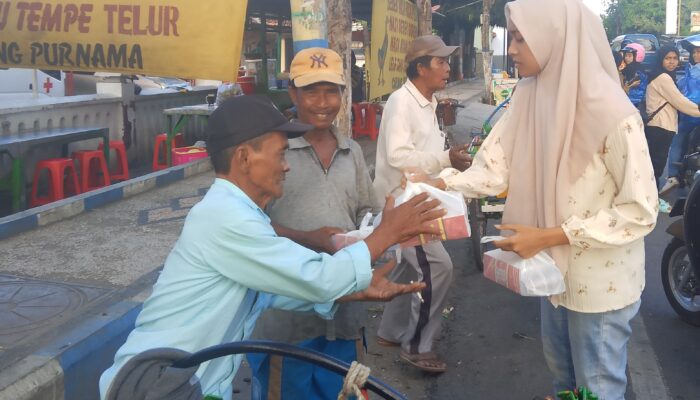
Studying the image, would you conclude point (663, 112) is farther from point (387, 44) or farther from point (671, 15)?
point (671, 15)

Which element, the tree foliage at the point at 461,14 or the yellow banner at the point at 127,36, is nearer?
the yellow banner at the point at 127,36

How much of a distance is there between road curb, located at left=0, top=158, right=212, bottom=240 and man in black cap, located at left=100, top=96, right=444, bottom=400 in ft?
14.2

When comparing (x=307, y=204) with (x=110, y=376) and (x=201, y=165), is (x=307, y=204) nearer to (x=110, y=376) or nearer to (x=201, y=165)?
(x=110, y=376)

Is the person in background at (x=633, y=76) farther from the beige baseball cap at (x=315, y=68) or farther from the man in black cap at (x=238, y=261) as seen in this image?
the man in black cap at (x=238, y=261)

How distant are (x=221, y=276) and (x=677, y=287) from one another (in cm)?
412

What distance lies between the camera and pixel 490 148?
2.72m

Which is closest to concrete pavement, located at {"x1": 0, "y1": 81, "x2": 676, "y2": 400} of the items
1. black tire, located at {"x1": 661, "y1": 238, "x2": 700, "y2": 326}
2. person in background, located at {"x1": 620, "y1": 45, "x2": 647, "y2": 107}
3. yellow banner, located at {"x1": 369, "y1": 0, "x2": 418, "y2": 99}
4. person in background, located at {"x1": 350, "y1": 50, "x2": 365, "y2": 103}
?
black tire, located at {"x1": 661, "y1": 238, "x2": 700, "y2": 326}

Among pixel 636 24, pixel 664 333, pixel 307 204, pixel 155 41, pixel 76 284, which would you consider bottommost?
pixel 664 333

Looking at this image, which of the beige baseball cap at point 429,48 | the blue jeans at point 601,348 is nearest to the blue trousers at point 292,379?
the blue jeans at point 601,348

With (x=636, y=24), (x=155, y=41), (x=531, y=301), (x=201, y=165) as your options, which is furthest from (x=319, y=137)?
(x=636, y=24)

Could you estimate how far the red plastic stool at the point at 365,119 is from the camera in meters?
12.6

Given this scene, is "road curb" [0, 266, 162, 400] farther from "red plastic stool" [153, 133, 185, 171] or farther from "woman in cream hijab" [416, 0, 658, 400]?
"red plastic stool" [153, 133, 185, 171]

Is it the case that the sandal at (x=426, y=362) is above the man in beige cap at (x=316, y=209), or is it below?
below

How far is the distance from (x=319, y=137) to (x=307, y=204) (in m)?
0.30
